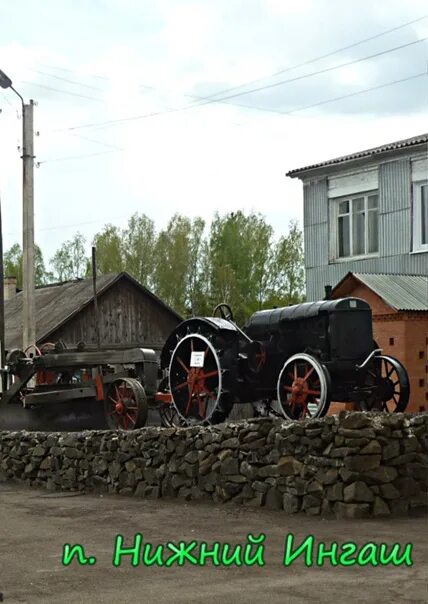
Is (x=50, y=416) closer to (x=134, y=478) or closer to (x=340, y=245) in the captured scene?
(x=134, y=478)

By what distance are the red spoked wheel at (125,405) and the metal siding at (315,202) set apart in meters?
9.98

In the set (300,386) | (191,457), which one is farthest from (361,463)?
(191,457)

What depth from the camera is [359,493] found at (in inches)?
465

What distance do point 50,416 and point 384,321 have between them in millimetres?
7495

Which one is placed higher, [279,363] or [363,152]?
[363,152]

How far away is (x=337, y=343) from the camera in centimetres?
1477

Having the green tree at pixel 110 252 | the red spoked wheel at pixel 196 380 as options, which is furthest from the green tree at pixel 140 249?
the red spoked wheel at pixel 196 380

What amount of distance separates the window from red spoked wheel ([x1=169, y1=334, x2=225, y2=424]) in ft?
33.1

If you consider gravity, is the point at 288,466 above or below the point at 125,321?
below

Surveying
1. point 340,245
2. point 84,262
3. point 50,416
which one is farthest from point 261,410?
point 84,262

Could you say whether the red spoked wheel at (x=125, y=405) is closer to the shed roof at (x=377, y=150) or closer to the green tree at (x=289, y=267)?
the shed roof at (x=377, y=150)

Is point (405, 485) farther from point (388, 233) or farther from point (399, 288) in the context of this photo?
point (388, 233)

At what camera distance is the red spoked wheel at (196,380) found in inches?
599

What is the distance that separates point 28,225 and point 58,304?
1548 centimetres
